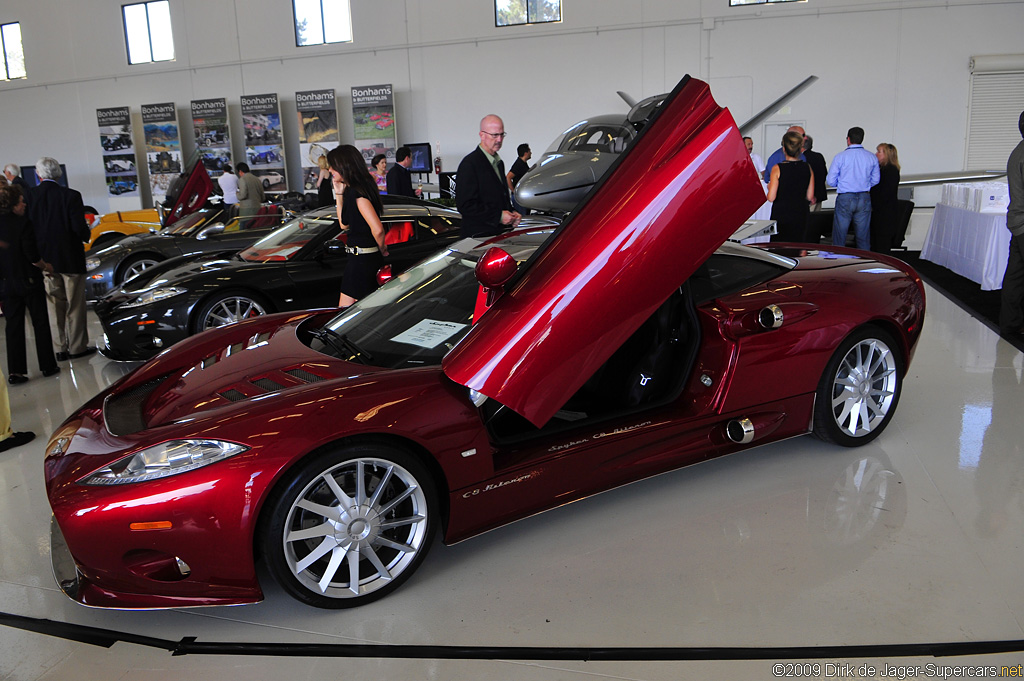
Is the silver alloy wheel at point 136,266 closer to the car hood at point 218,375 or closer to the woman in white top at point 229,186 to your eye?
the woman in white top at point 229,186

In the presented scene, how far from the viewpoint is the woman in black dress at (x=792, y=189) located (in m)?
6.96

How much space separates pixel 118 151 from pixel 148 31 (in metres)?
3.12

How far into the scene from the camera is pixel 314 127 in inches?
644

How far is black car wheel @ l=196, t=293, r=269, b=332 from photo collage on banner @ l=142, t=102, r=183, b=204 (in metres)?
13.7

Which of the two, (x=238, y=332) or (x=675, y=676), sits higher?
(x=238, y=332)

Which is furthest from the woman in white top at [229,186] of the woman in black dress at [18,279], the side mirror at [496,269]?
the side mirror at [496,269]

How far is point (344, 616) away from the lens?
94.1 inches

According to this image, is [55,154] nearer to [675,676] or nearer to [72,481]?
[72,481]

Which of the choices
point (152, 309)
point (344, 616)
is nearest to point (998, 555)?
point (344, 616)

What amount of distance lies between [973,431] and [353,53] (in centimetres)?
1575

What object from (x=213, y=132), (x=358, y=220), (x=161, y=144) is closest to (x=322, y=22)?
(x=213, y=132)

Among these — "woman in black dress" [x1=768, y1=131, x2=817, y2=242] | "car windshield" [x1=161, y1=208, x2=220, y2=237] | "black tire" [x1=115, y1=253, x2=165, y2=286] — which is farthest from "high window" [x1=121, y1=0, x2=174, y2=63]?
"woman in black dress" [x1=768, y1=131, x2=817, y2=242]

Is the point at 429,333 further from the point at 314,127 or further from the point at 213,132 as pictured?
the point at 213,132

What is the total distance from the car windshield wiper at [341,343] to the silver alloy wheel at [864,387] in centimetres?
219
